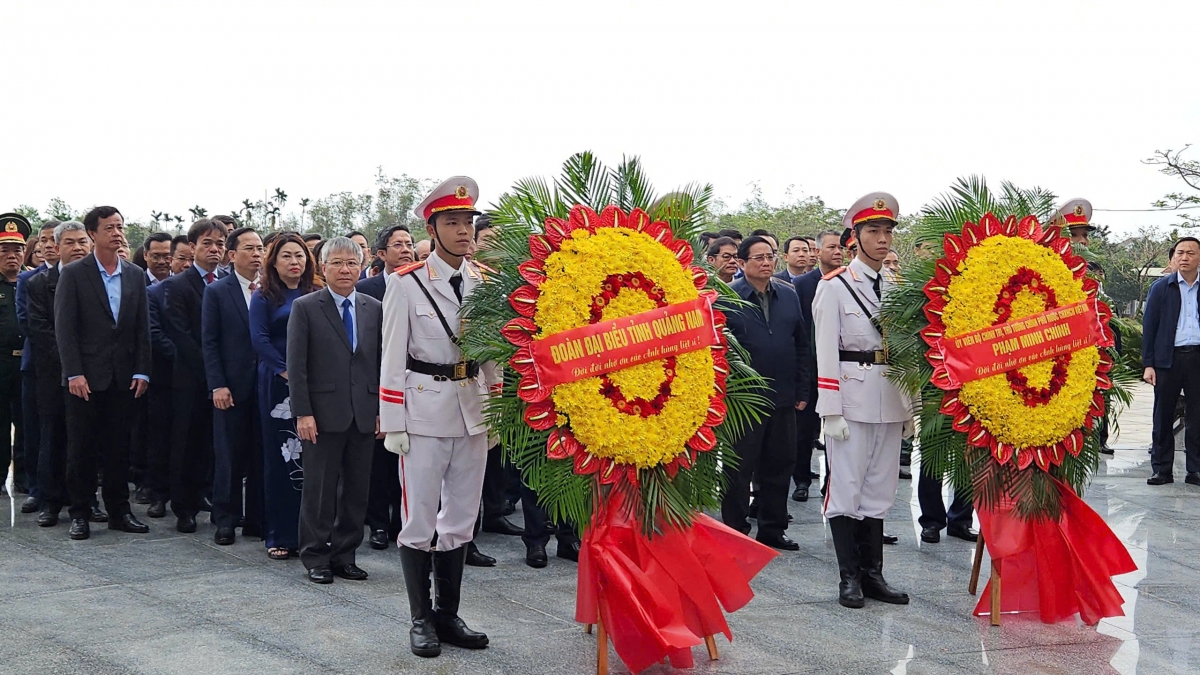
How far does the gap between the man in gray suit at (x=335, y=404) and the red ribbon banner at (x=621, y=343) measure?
197 centimetres

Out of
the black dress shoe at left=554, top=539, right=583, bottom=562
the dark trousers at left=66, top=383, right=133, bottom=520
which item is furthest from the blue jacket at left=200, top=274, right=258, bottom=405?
the black dress shoe at left=554, top=539, right=583, bottom=562

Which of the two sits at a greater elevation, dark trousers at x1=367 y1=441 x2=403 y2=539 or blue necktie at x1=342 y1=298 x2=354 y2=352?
blue necktie at x1=342 y1=298 x2=354 y2=352

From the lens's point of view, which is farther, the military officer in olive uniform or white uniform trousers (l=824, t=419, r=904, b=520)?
the military officer in olive uniform

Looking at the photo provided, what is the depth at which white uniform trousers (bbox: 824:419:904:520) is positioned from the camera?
5945mm

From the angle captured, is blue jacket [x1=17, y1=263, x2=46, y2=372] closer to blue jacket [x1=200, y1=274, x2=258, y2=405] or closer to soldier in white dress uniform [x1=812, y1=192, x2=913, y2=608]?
blue jacket [x1=200, y1=274, x2=258, y2=405]

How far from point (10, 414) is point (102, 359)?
6.17 ft

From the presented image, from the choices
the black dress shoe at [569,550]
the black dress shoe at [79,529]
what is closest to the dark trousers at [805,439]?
the black dress shoe at [569,550]

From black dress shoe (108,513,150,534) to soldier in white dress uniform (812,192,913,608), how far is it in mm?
4285

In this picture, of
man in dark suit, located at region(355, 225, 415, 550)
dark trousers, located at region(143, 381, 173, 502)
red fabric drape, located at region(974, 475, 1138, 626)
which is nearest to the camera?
red fabric drape, located at region(974, 475, 1138, 626)

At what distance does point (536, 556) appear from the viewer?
662 centimetres

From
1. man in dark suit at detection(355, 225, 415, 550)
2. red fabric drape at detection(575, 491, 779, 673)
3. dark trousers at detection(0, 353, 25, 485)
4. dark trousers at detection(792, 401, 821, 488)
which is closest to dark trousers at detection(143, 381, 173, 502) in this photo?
dark trousers at detection(0, 353, 25, 485)

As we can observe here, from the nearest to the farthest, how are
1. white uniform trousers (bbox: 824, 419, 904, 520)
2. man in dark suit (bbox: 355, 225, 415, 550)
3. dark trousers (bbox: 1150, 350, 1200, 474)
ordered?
white uniform trousers (bbox: 824, 419, 904, 520)
man in dark suit (bbox: 355, 225, 415, 550)
dark trousers (bbox: 1150, 350, 1200, 474)

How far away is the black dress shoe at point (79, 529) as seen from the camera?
701 centimetres

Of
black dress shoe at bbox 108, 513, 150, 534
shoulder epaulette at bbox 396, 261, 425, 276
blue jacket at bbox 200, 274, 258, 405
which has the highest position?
shoulder epaulette at bbox 396, 261, 425, 276
